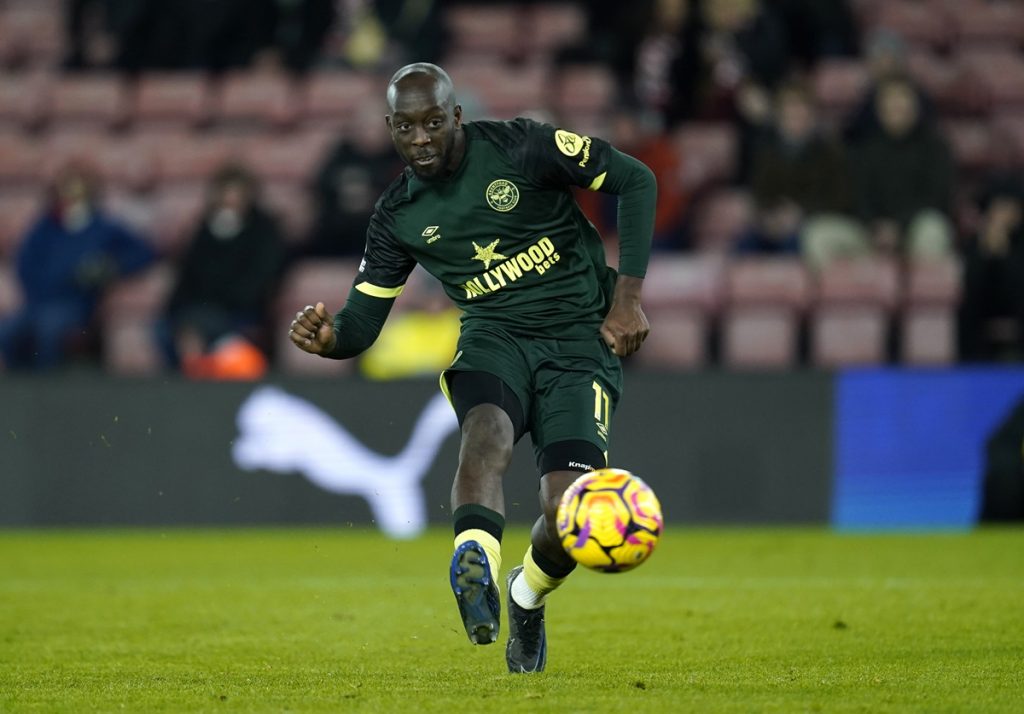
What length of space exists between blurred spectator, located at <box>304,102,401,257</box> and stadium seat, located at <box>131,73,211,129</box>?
227cm

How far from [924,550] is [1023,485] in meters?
1.46

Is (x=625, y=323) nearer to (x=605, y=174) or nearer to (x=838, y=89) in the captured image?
(x=605, y=174)

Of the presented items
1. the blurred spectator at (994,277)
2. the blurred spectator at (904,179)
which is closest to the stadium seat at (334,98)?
the blurred spectator at (904,179)

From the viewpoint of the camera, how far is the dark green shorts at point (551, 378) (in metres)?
5.62

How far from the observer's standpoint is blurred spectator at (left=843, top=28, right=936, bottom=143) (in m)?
13.2

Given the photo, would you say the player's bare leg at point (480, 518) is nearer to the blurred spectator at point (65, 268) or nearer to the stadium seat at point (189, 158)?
Result: the blurred spectator at point (65, 268)

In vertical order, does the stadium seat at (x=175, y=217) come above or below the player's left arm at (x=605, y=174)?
below

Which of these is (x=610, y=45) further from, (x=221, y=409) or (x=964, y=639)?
(x=964, y=639)

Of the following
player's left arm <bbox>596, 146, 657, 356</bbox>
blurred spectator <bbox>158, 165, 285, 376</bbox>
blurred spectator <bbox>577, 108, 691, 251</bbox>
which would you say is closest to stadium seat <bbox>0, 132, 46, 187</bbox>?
blurred spectator <bbox>158, 165, 285, 376</bbox>

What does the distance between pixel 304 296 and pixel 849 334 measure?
4.24 meters

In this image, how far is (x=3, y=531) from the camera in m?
12.1

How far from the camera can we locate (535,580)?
574 centimetres

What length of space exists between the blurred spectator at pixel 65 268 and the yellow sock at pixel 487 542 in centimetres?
876

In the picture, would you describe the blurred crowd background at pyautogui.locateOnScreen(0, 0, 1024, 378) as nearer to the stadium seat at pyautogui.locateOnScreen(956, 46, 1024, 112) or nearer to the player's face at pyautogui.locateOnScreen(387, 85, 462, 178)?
the stadium seat at pyautogui.locateOnScreen(956, 46, 1024, 112)
